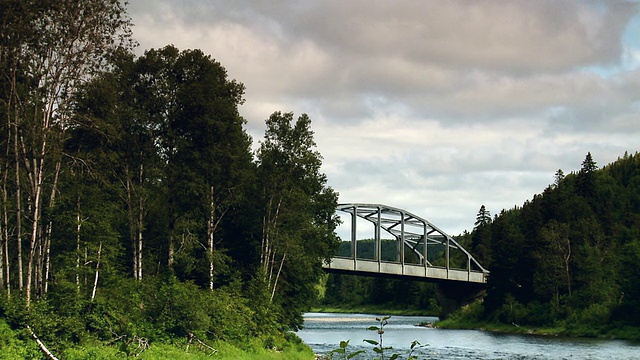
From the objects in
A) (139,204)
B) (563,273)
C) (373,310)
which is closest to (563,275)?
(563,273)

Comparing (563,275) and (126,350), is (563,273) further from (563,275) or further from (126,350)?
(126,350)

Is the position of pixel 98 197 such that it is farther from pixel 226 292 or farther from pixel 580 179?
pixel 580 179

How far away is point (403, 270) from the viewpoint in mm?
105688

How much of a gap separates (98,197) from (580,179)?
112 meters

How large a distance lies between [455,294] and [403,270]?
597 inches

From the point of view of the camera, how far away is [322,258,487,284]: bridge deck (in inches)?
3720

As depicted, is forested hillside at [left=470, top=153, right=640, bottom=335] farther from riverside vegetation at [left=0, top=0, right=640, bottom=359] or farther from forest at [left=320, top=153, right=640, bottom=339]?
riverside vegetation at [left=0, top=0, right=640, bottom=359]

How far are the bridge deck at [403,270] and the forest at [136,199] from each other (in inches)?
1623

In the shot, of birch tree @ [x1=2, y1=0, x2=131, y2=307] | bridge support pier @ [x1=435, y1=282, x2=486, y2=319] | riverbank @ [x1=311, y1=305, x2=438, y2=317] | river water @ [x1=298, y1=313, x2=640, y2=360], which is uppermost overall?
birch tree @ [x1=2, y1=0, x2=131, y2=307]

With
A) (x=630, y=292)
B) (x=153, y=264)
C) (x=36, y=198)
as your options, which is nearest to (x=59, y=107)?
(x=36, y=198)

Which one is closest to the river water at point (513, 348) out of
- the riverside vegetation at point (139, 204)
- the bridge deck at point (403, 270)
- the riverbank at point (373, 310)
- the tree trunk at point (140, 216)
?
the riverside vegetation at point (139, 204)

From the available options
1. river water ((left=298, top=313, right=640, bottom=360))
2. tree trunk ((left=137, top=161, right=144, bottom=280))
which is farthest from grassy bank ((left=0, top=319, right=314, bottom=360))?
river water ((left=298, top=313, right=640, bottom=360))

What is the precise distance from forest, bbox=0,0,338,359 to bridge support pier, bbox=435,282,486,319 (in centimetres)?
6495

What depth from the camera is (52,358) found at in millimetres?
23844
